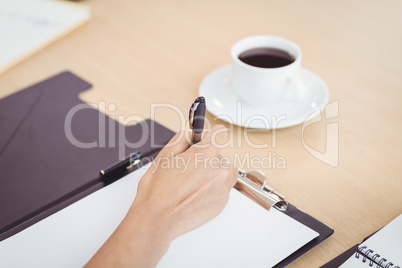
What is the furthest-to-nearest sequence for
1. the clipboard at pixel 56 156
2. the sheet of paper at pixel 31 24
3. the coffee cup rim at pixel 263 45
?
1. the sheet of paper at pixel 31 24
2. the coffee cup rim at pixel 263 45
3. the clipboard at pixel 56 156

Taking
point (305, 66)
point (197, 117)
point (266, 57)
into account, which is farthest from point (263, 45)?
point (197, 117)

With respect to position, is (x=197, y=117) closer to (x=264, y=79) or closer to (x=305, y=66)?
(x=264, y=79)

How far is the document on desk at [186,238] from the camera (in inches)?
19.3

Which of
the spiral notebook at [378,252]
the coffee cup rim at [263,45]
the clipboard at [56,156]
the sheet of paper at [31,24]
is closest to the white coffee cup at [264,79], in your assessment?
the coffee cup rim at [263,45]

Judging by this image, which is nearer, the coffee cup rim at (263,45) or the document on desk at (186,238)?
the document on desk at (186,238)

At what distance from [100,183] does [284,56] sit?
39 centimetres

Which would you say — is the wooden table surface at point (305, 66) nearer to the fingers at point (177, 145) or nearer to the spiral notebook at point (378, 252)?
the spiral notebook at point (378, 252)

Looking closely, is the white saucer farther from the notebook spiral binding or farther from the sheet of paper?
the sheet of paper

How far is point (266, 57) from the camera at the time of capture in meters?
0.74

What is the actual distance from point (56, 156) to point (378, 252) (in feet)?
1.65

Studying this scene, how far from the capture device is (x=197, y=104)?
20.0 inches

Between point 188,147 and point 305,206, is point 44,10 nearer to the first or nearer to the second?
point 188,147

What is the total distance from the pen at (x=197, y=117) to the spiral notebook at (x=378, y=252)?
231 mm

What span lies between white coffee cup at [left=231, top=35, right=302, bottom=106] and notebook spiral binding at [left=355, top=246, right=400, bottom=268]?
308 millimetres
